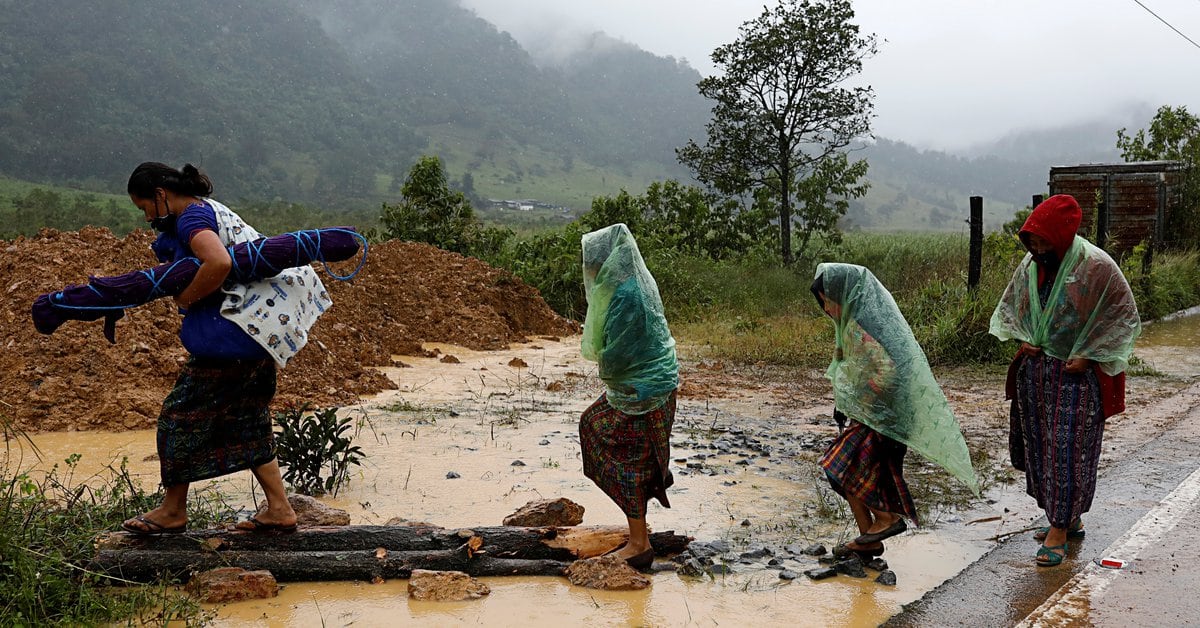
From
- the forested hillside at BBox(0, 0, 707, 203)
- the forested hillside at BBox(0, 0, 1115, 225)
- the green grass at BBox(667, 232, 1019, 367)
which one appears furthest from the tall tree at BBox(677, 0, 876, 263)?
the forested hillside at BBox(0, 0, 707, 203)

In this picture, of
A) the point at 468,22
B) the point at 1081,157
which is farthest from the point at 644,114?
the point at 1081,157

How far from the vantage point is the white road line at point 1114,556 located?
12.5 feet

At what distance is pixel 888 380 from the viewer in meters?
4.41

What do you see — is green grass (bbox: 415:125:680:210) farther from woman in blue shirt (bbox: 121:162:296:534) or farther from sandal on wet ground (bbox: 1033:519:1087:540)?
woman in blue shirt (bbox: 121:162:296:534)

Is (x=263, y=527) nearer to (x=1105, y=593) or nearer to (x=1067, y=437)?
(x=1105, y=593)

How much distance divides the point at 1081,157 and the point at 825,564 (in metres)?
209

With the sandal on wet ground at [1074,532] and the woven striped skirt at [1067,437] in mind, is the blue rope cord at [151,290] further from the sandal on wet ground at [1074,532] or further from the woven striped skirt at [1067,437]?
the sandal on wet ground at [1074,532]

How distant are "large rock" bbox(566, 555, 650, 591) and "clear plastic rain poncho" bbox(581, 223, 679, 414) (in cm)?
65

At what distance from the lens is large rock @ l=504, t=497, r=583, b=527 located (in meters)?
4.62

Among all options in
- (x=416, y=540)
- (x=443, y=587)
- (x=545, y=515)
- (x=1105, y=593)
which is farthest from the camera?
(x=545, y=515)

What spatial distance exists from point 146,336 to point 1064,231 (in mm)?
7033

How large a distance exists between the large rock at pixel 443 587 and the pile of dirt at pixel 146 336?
13.0ft

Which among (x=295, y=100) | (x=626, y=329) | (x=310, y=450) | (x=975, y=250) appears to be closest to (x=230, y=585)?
(x=310, y=450)

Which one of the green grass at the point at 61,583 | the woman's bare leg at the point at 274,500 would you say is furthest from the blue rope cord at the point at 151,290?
the woman's bare leg at the point at 274,500
